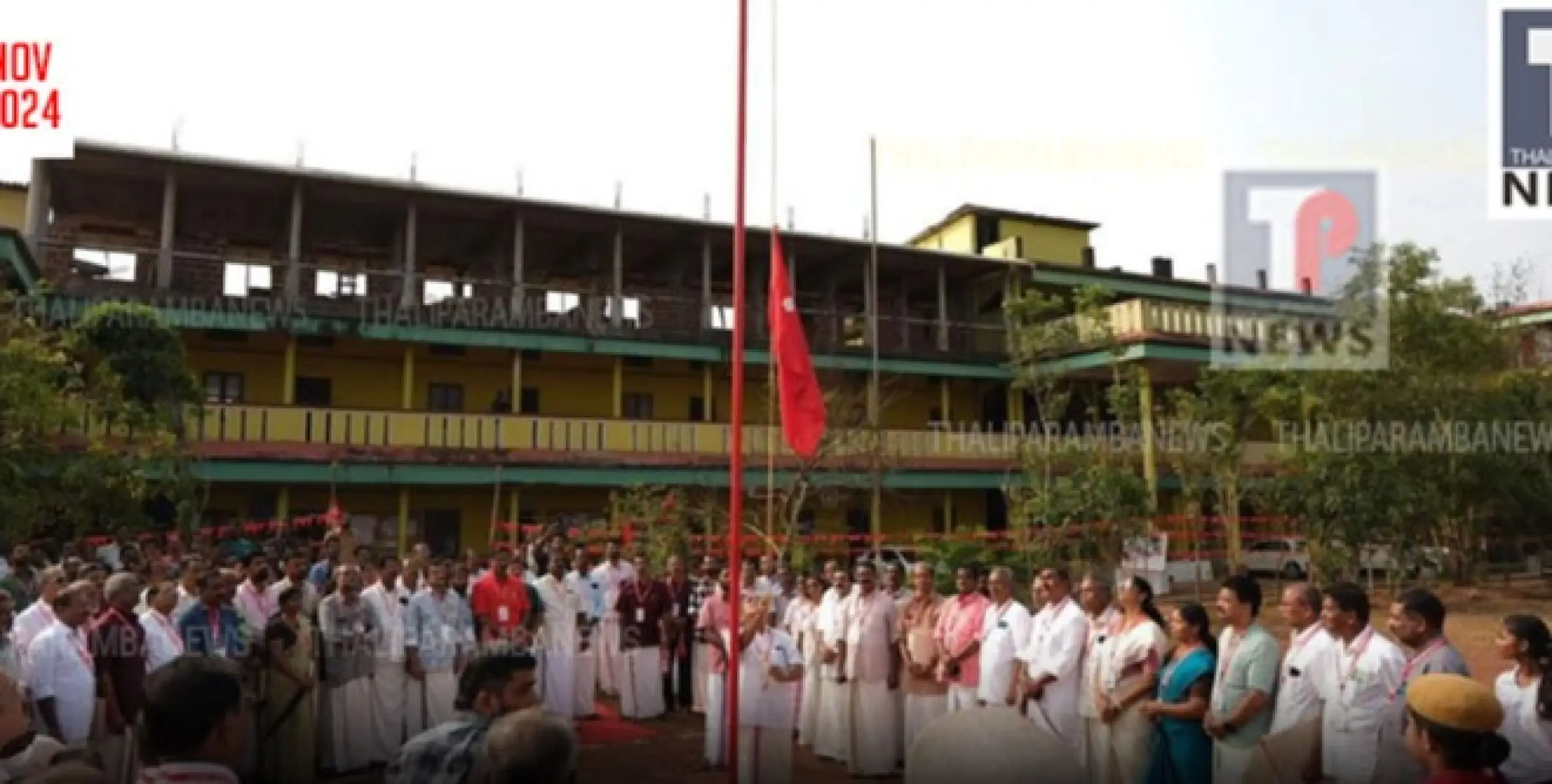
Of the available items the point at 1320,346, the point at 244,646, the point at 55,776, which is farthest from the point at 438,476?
the point at 55,776

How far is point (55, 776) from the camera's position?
7.25 ft

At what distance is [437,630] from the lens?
8633 mm

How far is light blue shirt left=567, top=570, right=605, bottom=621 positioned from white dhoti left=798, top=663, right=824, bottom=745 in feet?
8.97

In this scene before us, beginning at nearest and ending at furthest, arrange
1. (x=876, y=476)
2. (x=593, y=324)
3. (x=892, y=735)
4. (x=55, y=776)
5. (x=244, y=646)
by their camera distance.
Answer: (x=55, y=776) < (x=244, y=646) < (x=892, y=735) < (x=876, y=476) < (x=593, y=324)

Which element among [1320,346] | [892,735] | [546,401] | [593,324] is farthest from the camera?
[546,401]

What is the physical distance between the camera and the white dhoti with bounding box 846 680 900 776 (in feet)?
27.1

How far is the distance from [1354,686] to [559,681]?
7195 mm

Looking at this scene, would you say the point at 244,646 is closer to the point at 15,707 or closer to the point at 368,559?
the point at 368,559

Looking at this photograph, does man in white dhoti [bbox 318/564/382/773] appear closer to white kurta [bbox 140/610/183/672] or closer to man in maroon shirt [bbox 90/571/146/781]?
white kurta [bbox 140/610/183/672]

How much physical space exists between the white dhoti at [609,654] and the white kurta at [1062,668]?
17.4ft

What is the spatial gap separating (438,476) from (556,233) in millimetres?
5847

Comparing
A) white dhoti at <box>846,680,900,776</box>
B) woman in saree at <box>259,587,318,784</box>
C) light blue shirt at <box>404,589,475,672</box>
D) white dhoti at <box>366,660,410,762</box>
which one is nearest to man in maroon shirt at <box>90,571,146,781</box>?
woman in saree at <box>259,587,318,784</box>

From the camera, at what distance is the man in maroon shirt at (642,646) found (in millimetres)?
10680

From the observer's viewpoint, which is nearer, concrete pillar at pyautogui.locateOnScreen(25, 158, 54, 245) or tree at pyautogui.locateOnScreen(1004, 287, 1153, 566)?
tree at pyautogui.locateOnScreen(1004, 287, 1153, 566)
